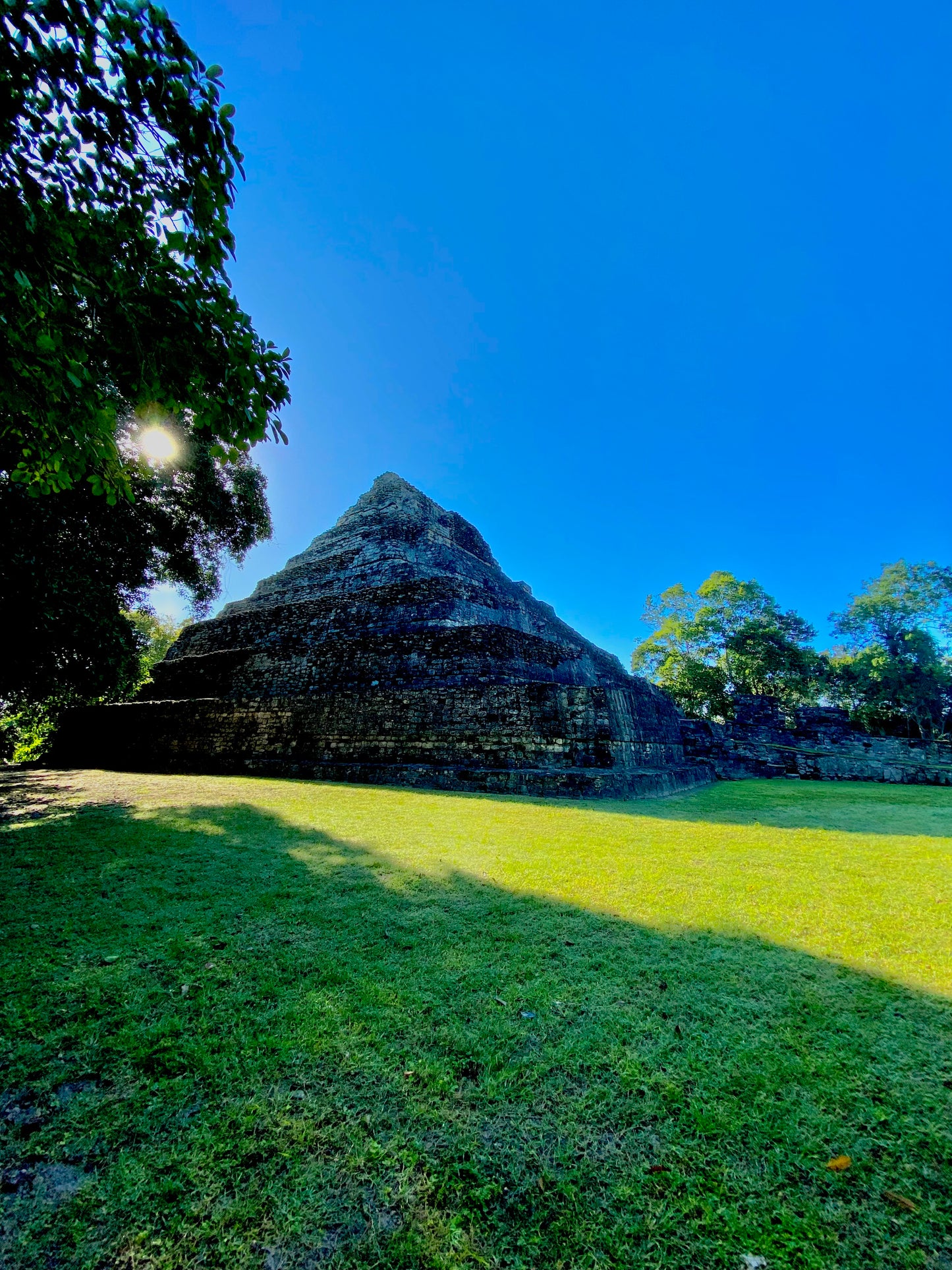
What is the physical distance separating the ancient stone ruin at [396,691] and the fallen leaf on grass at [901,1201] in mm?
6341

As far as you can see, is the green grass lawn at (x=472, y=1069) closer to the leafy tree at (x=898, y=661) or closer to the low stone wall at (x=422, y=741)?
the low stone wall at (x=422, y=741)

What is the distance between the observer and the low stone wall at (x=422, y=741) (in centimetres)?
800

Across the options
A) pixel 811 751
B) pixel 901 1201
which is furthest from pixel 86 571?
pixel 811 751

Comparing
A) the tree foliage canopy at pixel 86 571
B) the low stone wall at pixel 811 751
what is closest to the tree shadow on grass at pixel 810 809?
the low stone wall at pixel 811 751

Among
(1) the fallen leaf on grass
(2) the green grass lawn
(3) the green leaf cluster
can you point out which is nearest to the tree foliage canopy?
(3) the green leaf cluster

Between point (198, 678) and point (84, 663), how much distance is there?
752 centimetres

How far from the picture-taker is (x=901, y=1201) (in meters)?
1.09

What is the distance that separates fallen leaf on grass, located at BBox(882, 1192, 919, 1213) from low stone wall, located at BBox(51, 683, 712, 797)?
6326 mm

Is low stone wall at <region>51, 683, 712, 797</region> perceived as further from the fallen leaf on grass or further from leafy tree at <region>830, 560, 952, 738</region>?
leafy tree at <region>830, 560, 952, 738</region>

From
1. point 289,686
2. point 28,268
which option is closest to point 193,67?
point 28,268

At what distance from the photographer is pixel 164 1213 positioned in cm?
103

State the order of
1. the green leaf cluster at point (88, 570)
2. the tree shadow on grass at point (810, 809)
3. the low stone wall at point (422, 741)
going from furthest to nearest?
the low stone wall at point (422, 741)
the green leaf cluster at point (88, 570)
the tree shadow on grass at point (810, 809)

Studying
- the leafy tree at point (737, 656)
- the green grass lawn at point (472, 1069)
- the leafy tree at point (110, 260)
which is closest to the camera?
the green grass lawn at point (472, 1069)

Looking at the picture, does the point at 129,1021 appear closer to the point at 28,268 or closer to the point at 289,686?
the point at 28,268
